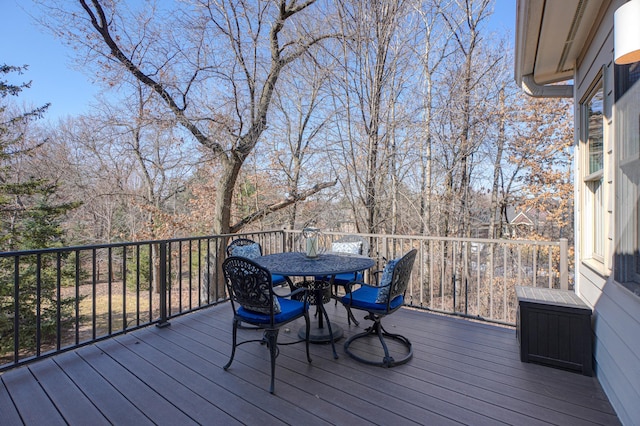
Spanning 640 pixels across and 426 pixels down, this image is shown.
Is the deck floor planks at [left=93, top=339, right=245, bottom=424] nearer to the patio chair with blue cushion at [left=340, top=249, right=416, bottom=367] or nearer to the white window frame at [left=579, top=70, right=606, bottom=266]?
the patio chair with blue cushion at [left=340, top=249, right=416, bottom=367]

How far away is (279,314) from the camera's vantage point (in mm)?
2416

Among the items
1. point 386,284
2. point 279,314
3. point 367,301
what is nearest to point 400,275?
point 386,284

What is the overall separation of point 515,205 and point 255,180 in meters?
6.91

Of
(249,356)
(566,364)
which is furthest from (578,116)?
(249,356)

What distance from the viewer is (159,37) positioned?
6590 mm

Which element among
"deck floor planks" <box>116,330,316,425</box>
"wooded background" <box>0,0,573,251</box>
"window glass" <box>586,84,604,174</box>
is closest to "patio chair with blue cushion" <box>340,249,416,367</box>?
"deck floor planks" <box>116,330,316,425</box>

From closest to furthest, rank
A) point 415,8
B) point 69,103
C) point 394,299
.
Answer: point 394,299
point 415,8
point 69,103

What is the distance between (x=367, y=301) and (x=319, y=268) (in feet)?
1.62

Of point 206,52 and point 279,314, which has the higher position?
point 206,52

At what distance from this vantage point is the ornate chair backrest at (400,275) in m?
2.53

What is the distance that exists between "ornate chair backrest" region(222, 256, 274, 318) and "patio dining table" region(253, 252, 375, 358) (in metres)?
0.31

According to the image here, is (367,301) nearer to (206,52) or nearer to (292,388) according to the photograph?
(292,388)

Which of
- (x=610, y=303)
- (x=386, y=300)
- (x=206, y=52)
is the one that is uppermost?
(x=206, y=52)

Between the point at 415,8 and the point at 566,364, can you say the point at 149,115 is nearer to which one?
the point at 415,8
